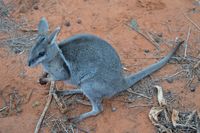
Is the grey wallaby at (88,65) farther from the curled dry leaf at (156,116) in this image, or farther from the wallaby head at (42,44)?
the curled dry leaf at (156,116)

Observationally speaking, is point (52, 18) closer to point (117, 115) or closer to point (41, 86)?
point (41, 86)

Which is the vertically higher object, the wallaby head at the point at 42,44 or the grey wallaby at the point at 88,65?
the wallaby head at the point at 42,44

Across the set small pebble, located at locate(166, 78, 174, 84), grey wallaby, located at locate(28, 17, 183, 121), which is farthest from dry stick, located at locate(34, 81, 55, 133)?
small pebble, located at locate(166, 78, 174, 84)

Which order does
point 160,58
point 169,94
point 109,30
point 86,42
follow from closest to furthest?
1. point 86,42
2. point 169,94
3. point 160,58
4. point 109,30

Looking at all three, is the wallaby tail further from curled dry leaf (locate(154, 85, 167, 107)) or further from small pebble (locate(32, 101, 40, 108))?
small pebble (locate(32, 101, 40, 108))

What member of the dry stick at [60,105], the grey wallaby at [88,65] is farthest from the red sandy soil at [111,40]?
the grey wallaby at [88,65]

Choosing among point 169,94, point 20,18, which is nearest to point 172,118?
point 169,94
